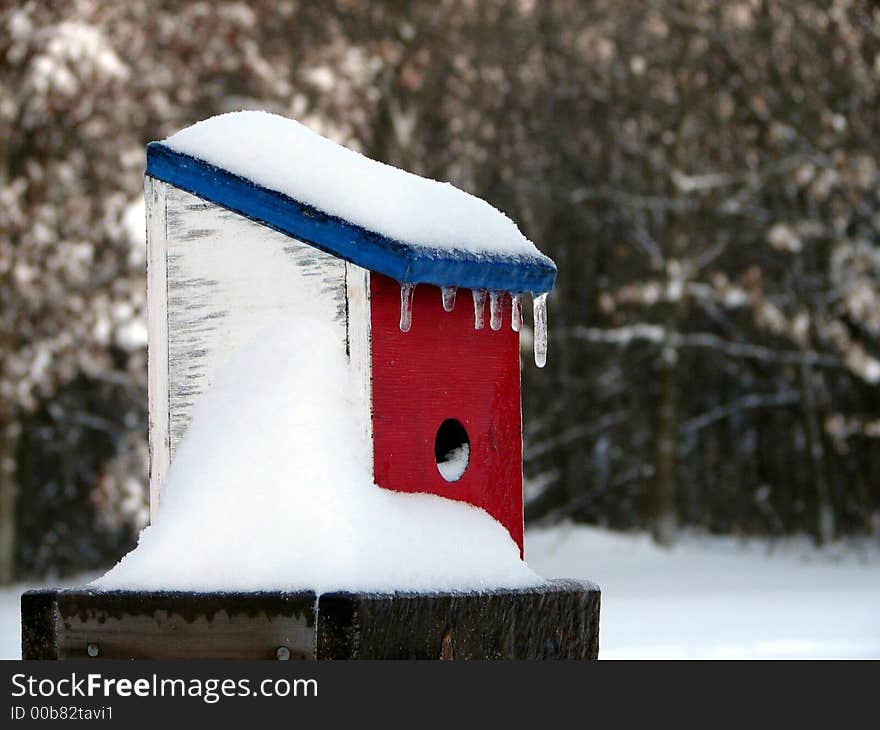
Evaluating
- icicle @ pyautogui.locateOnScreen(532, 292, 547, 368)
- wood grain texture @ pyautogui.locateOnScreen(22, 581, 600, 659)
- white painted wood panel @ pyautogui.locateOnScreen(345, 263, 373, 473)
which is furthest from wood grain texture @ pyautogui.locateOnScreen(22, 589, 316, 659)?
icicle @ pyautogui.locateOnScreen(532, 292, 547, 368)

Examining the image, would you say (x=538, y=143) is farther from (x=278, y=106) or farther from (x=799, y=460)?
(x=799, y=460)

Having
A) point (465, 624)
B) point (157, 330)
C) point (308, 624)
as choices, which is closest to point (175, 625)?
point (308, 624)

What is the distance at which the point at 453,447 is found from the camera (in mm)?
2857

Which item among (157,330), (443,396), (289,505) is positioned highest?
(157,330)

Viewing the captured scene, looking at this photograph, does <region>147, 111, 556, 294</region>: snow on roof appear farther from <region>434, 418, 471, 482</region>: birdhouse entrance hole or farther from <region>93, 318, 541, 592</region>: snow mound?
<region>434, 418, 471, 482</region>: birdhouse entrance hole

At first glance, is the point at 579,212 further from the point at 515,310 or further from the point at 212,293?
the point at 212,293

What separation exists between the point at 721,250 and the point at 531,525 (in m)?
3.64

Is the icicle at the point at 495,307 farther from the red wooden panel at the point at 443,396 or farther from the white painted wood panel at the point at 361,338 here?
the white painted wood panel at the point at 361,338

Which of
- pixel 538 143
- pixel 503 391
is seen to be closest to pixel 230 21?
pixel 538 143

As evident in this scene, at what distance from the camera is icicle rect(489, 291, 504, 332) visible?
2857 millimetres

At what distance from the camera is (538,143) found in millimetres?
15672

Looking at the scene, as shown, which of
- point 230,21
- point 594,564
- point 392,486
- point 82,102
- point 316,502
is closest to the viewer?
point 316,502

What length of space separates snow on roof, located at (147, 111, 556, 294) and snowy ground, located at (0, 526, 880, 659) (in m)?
5.78

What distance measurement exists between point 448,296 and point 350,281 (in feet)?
0.83
